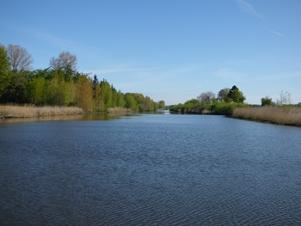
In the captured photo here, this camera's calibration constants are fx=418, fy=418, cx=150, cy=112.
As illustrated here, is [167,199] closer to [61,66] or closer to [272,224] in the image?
[272,224]

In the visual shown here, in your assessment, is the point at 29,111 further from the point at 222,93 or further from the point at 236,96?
the point at 222,93

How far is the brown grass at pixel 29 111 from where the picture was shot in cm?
4744

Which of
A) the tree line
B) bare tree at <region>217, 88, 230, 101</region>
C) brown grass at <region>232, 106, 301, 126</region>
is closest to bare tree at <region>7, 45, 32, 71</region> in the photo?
the tree line

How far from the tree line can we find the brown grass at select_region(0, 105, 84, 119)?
366cm

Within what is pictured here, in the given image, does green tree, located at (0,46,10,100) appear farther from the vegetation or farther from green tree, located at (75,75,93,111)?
the vegetation

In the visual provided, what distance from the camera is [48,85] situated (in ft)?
219

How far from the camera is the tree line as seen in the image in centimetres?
6119

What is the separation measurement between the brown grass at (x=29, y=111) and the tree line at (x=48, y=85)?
3.66 m

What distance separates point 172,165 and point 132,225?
710 cm

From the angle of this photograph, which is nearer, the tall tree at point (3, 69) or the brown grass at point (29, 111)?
the brown grass at point (29, 111)

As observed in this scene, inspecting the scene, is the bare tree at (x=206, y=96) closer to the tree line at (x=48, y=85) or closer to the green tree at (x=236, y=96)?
the green tree at (x=236, y=96)

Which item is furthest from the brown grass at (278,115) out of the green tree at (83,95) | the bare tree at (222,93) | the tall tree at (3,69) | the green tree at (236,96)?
the bare tree at (222,93)

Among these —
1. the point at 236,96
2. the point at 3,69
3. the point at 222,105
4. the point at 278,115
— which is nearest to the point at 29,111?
the point at 3,69

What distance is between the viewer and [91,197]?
9656 mm
